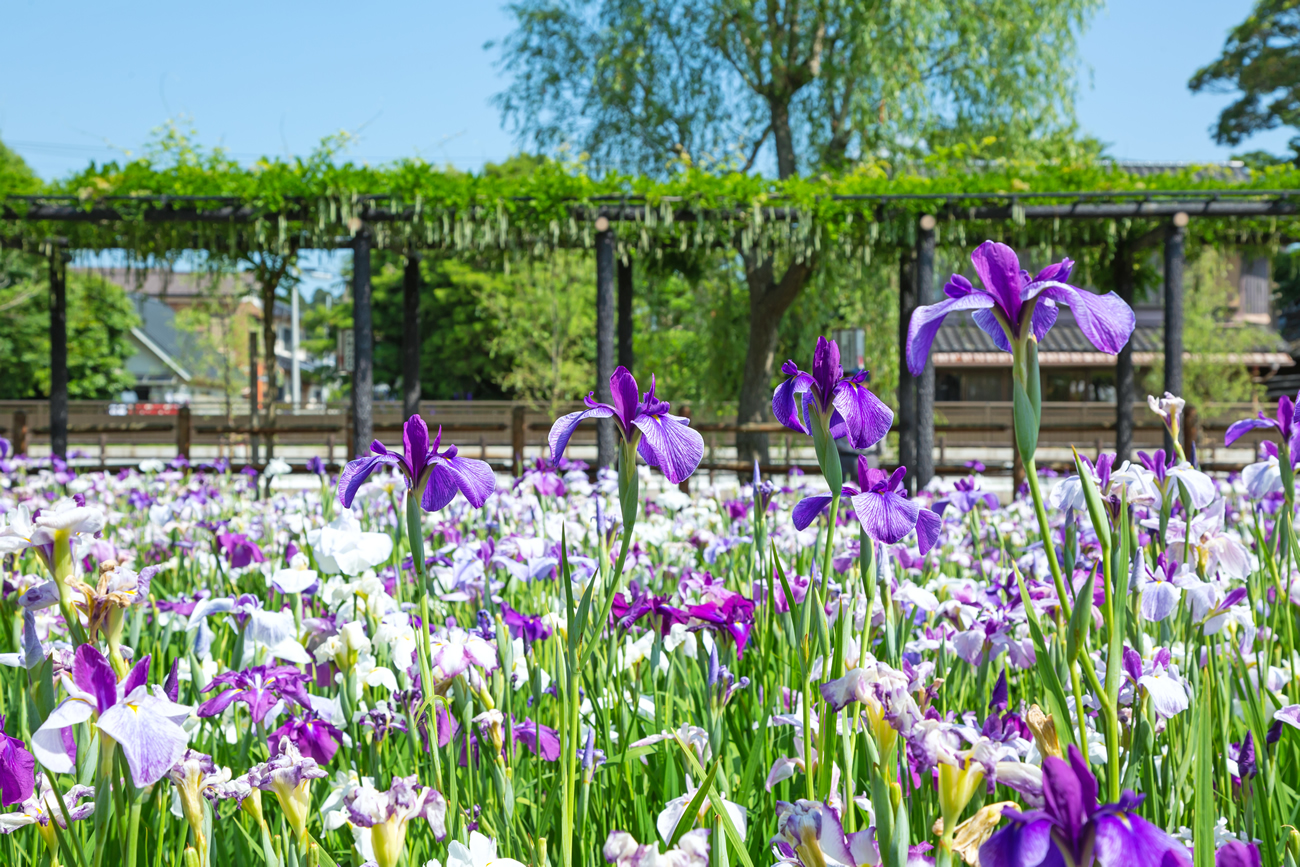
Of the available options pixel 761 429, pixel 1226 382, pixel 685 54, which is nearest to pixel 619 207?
pixel 761 429

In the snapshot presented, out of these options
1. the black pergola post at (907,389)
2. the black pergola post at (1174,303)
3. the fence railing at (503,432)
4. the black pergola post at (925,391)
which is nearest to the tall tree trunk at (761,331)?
the fence railing at (503,432)

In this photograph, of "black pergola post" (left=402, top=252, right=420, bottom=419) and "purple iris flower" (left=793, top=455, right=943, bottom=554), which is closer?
"purple iris flower" (left=793, top=455, right=943, bottom=554)

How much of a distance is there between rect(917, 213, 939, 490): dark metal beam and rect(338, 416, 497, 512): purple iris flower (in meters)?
7.02

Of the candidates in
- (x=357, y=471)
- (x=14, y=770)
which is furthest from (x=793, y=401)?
(x=14, y=770)

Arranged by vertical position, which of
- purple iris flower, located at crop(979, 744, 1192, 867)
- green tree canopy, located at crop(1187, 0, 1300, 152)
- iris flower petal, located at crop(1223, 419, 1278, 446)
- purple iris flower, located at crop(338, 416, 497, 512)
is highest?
green tree canopy, located at crop(1187, 0, 1300, 152)

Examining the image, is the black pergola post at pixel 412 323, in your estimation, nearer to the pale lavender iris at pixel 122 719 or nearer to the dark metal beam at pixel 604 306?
Result: the dark metal beam at pixel 604 306

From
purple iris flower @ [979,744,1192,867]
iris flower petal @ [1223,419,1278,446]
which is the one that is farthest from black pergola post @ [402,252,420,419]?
purple iris flower @ [979,744,1192,867]

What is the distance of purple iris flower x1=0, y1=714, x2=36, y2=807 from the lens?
103cm

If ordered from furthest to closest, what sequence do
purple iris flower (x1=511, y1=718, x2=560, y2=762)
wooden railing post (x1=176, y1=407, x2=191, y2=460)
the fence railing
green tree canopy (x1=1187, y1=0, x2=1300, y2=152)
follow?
green tree canopy (x1=1187, y1=0, x2=1300, y2=152) → wooden railing post (x1=176, y1=407, x2=191, y2=460) → the fence railing → purple iris flower (x1=511, y1=718, x2=560, y2=762)

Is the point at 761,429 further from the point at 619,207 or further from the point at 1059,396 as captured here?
the point at 1059,396

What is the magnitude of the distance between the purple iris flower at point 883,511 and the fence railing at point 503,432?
716cm

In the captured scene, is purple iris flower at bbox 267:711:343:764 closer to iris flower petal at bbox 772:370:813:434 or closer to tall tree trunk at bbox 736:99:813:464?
iris flower petal at bbox 772:370:813:434

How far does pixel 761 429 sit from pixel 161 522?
20.1 ft

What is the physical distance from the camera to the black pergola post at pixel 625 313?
9.56 metres
